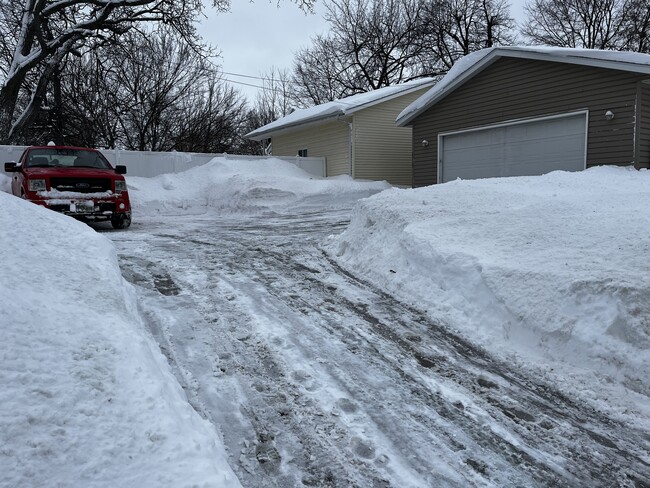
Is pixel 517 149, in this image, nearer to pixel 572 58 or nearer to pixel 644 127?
pixel 572 58

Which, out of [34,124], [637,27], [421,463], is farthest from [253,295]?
[637,27]

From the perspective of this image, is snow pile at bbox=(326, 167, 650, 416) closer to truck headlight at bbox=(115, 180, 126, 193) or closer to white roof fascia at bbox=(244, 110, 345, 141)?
truck headlight at bbox=(115, 180, 126, 193)

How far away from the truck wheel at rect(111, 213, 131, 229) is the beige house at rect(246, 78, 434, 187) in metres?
10.8

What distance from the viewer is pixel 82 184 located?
10.1 metres

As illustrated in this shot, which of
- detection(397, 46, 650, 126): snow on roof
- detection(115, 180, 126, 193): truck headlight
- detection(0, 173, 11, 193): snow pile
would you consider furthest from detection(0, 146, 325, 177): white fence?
detection(397, 46, 650, 126): snow on roof

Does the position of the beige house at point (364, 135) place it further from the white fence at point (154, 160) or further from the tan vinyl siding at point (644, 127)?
the tan vinyl siding at point (644, 127)

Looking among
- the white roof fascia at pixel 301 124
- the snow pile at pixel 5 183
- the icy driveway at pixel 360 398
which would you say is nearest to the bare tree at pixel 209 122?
the white roof fascia at pixel 301 124

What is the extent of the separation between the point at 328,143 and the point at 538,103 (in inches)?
402

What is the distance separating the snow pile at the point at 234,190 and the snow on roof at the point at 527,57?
11.4 ft

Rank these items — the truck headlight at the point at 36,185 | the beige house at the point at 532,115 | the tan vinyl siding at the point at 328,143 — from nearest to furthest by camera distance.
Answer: the truck headlight at the point at 36,185 → the beige house at the point at 532,115 → the tan vinyl siding at the point at 328,143

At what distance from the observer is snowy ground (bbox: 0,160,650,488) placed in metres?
2.31

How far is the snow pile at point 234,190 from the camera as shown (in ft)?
53.7

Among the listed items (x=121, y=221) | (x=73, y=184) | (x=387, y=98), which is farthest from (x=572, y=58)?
(x=73, y=184)

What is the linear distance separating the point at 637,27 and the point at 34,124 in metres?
31.2
